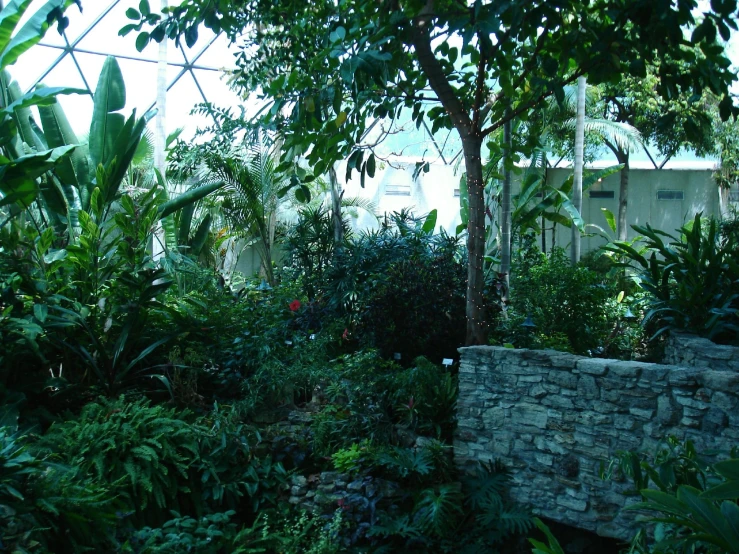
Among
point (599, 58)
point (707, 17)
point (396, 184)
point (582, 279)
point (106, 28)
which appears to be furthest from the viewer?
point (396, 184)

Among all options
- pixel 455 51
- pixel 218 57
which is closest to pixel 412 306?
pixel 455 51

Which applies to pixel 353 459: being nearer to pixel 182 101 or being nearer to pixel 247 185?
Result: pixel 247 185

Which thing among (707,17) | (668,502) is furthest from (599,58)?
(668,502)

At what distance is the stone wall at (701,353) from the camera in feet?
17.0

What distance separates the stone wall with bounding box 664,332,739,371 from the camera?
5195 millimetres

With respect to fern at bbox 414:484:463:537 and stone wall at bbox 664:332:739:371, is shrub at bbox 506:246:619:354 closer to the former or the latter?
stone wall at bbox 664:332:739:371

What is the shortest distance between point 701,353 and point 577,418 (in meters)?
1.13

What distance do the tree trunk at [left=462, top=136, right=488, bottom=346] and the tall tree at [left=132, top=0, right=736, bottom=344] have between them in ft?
0.03

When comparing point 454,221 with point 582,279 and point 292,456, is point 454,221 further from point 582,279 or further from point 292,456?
point 292,456

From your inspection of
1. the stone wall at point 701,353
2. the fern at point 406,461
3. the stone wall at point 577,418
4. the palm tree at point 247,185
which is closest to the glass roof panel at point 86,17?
the palm tree at point 247,185

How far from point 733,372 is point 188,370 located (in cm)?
527

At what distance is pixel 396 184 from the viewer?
20.1m

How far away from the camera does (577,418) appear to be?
5.70 m

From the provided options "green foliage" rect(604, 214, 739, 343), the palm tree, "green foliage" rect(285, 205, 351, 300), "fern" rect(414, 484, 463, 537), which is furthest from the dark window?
"fern" rect(414, 484, 463, 537)
